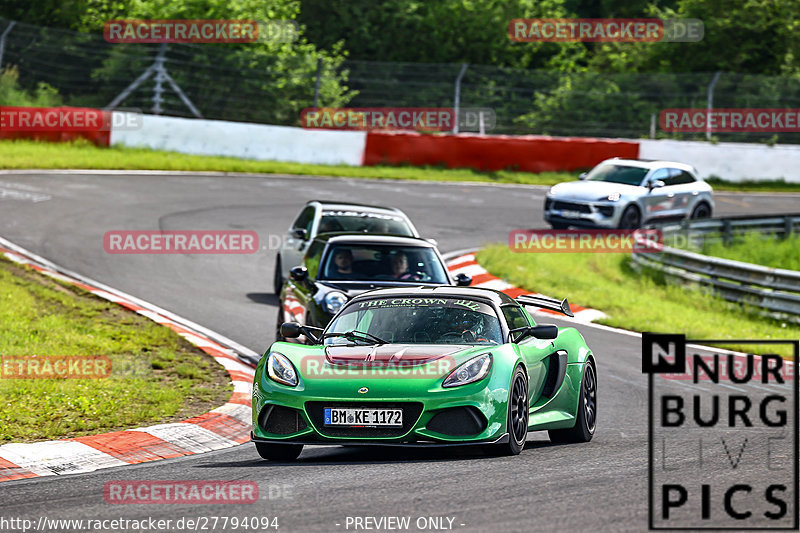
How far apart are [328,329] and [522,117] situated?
84.4ft

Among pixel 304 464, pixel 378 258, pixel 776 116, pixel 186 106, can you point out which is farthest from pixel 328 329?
pixel 776 116

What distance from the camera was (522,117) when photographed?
3381cm

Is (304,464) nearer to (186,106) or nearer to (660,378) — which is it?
(660,378)

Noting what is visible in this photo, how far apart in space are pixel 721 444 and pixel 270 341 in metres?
6.63

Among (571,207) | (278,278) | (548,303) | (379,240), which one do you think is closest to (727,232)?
(571,207)

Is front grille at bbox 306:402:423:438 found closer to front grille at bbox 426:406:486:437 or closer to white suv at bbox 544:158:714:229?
front grille at bbox 426:406:486:437

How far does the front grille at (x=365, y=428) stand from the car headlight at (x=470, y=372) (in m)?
0.27

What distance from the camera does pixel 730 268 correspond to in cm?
1809

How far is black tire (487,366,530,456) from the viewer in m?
7.67

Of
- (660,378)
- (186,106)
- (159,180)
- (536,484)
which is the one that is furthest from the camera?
(186,106)

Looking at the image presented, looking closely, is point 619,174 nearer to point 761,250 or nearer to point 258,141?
point 761,250

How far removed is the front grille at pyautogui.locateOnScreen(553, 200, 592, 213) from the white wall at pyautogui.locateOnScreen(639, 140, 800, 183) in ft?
36.8

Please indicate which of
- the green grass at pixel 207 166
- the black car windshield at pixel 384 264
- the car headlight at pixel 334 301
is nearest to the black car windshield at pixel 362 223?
the black car windshield at pixel 384 264

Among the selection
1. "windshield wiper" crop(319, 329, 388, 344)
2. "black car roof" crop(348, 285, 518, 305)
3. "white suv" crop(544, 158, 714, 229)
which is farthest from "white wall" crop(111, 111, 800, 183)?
"windshield wiper" crop(319, 329, 388, 344)
